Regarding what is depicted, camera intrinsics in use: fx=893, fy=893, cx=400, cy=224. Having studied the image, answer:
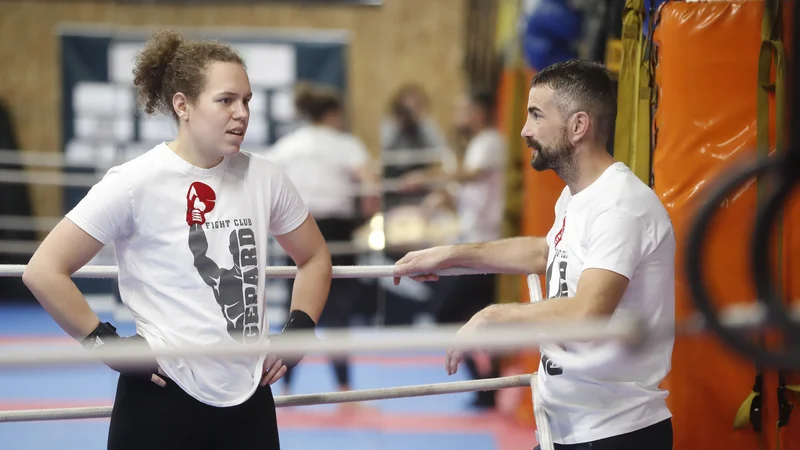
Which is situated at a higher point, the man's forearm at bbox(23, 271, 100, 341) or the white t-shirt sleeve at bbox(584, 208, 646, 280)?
the white t-shirt sleeve at bbox(584, 208, 646, 280)

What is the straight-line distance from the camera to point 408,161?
7055 mm

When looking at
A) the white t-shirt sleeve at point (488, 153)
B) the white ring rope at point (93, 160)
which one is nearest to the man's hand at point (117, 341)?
the white t-shirt sleeve at point (488, 153)

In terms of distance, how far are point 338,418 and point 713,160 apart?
9.67 ft

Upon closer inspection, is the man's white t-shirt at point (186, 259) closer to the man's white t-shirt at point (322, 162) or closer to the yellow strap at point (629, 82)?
the yellow strap at point (629, 82)

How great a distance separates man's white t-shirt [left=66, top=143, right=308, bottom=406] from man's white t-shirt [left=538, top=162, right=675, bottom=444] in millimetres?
625

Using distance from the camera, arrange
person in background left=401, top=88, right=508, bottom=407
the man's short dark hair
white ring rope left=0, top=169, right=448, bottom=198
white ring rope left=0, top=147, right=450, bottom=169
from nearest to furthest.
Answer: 1. the man's short dark hair
2. person in background left=401, top=88, right=508, bottom=407
3. white ring rope left=0, top=169, right=448, bottom=198
4. white ring rope left=0, top=147, right=450, bottom=169

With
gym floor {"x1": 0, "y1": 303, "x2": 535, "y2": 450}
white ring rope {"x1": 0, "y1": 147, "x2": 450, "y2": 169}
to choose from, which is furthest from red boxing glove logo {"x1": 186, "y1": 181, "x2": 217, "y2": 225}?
white ring rope {"x1": 0, "y1": 147, "x2": 450, "y2": 169}

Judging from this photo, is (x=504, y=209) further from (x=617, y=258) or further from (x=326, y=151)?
(x=617, y=258)

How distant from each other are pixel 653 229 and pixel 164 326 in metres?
0.97

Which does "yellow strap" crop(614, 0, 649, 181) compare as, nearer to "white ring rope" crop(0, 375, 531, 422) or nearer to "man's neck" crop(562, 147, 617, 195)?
"man's neck" crop(562, 147, 617, 195)

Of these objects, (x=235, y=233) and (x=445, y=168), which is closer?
(x=235, y=233)

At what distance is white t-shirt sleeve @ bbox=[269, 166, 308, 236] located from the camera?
1909 mm

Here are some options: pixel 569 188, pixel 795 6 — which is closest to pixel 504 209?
pixel 569 188

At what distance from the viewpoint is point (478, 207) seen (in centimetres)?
524
